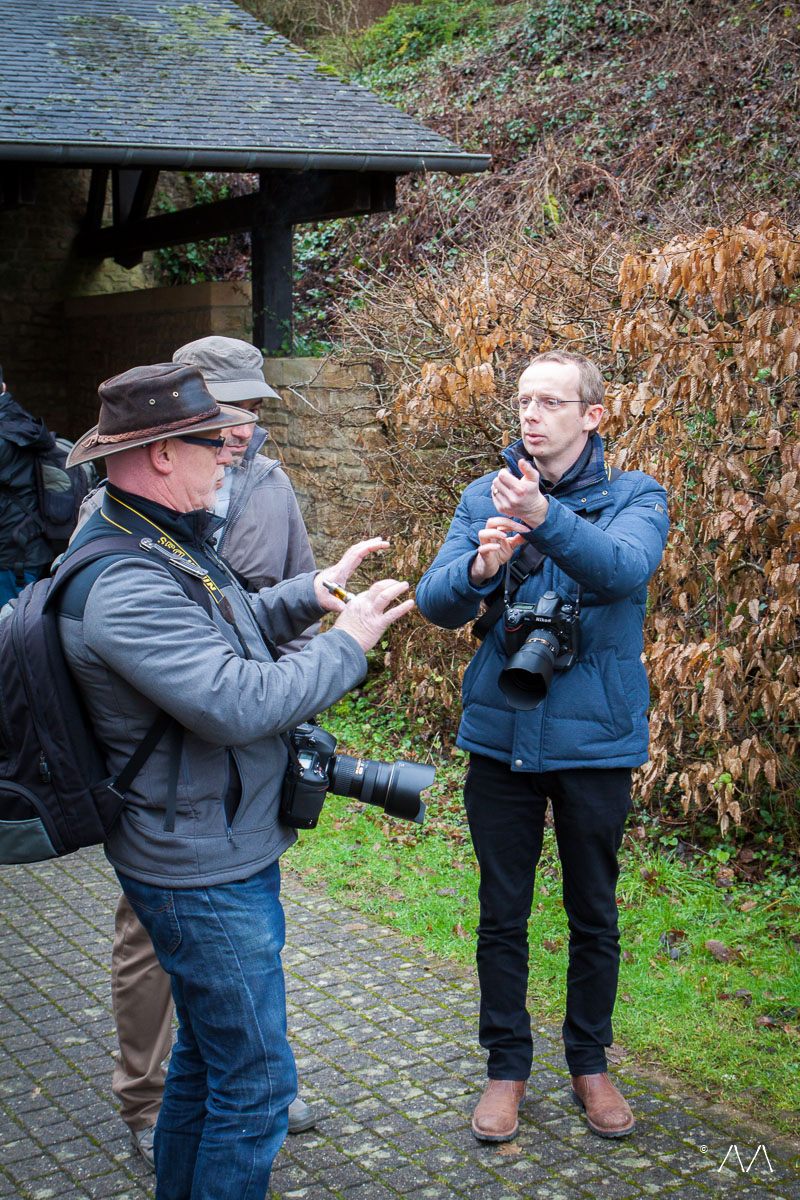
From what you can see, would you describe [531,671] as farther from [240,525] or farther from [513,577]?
[240,525]

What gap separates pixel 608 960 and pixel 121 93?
7819 millimetres

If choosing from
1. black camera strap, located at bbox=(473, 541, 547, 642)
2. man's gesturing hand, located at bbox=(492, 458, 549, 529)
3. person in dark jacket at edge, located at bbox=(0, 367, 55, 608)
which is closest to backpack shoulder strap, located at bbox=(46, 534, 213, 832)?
man's gesturing hand, located at bbox=(492, 458, 549, 529)

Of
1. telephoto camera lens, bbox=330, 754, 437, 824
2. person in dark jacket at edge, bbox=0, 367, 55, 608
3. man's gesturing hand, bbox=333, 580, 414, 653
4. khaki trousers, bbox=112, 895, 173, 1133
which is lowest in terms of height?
khaki trousers, bbox=112, 895, 173, 1133

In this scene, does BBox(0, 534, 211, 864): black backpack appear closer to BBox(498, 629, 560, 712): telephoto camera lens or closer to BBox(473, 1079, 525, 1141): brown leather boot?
BBox(498, 629, 560, 712): telephoto camera lens

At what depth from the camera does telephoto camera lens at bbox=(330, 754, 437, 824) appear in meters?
2.61

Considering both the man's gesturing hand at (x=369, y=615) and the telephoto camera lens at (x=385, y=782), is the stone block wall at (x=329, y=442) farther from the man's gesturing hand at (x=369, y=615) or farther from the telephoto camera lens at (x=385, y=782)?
the man's gesturing hand at (x=369, y=615)

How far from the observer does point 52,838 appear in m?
2.28

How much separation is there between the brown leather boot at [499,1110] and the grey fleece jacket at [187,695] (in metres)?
1.28

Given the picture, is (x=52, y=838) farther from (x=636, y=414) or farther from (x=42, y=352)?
(x=42, y=352)

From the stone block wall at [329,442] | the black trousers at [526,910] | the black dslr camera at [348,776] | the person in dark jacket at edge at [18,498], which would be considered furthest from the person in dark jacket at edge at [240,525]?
the stone block wall at [329,442]

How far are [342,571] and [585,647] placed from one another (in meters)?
0.87

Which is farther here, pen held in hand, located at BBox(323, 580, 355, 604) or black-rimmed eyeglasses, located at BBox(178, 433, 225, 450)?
pen held in hand, located at BBox(323, 580, 355, 604)

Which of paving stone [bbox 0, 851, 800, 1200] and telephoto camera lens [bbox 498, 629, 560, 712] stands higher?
telephoto camera lens [bbox 498, 629, 560, 712]

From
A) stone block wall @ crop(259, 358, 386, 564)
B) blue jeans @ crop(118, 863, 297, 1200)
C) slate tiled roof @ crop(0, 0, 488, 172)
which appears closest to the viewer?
blue jeans @ crop(118, 863, 297, 1200)
